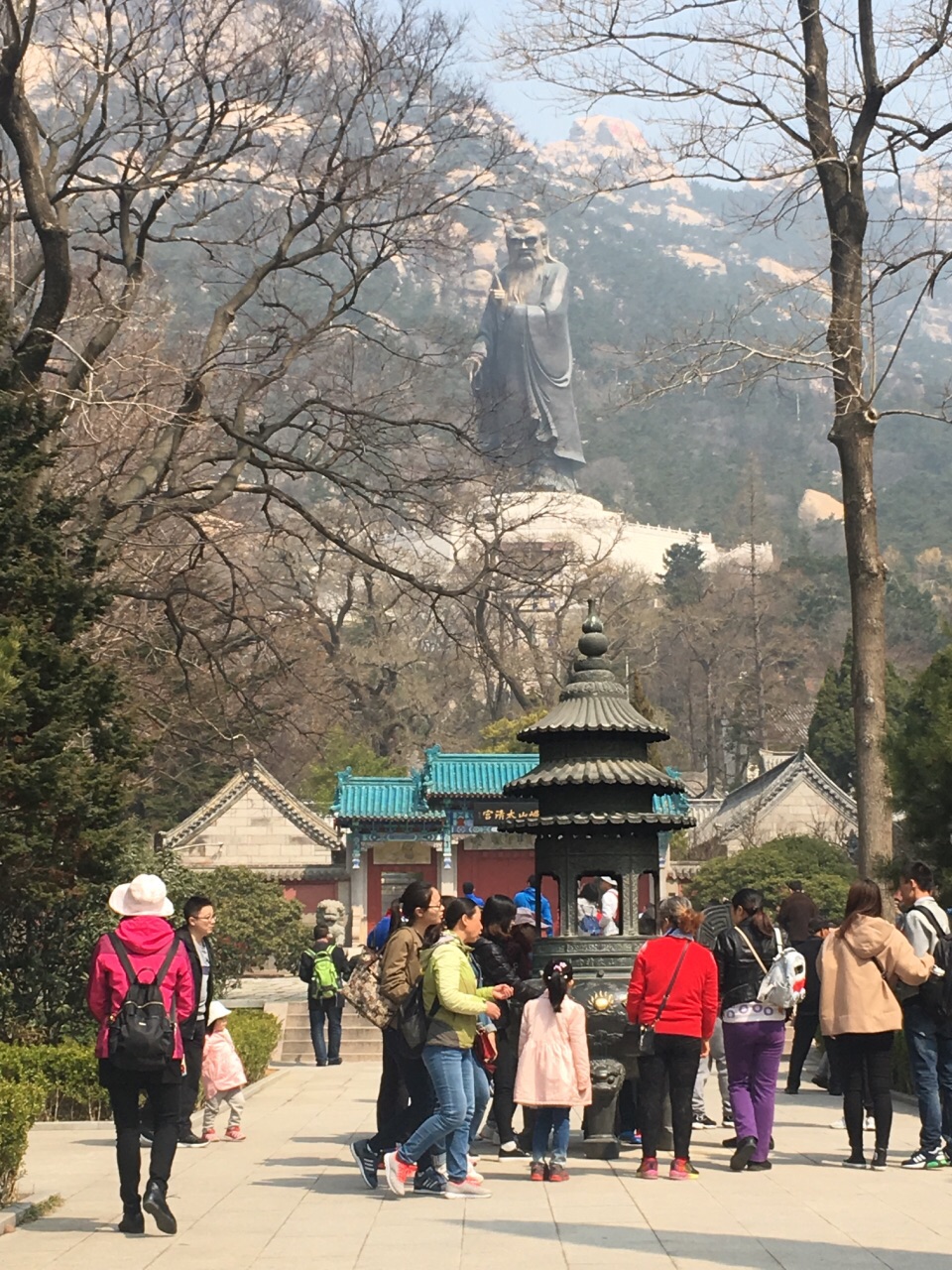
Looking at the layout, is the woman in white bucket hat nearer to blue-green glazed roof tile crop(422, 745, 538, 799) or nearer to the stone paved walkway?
the stone paved walkway

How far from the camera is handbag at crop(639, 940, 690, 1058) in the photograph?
389 inches

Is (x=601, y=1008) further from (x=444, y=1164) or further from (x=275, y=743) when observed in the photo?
(x=275, y=743)

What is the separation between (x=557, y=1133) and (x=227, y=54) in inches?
512

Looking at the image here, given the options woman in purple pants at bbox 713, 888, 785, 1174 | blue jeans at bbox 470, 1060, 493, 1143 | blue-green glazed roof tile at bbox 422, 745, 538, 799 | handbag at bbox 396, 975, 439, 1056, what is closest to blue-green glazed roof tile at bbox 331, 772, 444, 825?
blue-green glazed roof tile at bbox 422, 745, 538, 799

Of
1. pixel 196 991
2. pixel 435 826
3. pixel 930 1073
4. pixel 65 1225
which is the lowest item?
pixel 65 1225

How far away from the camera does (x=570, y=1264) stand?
23.5 feet

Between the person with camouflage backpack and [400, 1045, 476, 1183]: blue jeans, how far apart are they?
11144 millimetres

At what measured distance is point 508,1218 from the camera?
8.48 meters

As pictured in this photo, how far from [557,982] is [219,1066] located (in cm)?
340

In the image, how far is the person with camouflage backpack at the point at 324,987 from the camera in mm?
20578

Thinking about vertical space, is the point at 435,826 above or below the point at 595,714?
above

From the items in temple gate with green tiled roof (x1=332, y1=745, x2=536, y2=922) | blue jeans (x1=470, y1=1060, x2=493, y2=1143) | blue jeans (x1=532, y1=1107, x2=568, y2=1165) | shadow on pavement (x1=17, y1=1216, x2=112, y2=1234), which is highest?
temple gate with green tiled roof (x1=332, y1=745, x2=536, y2=922)

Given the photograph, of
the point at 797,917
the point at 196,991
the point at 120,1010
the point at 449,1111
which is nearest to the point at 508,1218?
the point at 449,1111

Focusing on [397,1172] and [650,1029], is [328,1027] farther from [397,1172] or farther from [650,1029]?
[397,1172]
